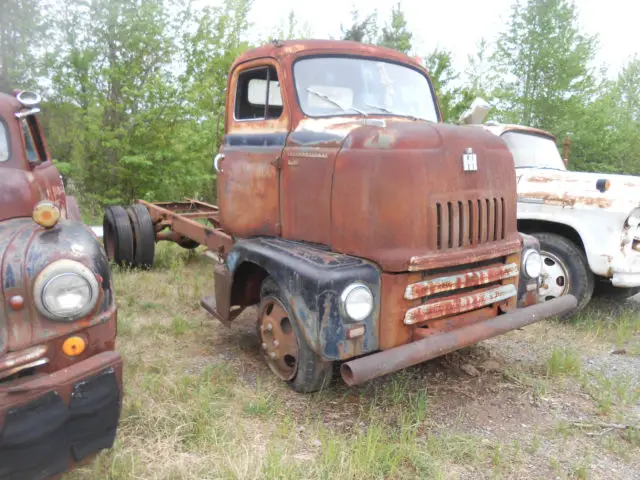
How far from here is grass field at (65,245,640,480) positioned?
8.66 feet

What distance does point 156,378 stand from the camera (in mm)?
3422

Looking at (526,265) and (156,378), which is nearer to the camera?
(156,378)

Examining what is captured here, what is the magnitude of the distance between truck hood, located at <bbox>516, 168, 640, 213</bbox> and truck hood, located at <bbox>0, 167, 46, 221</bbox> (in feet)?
14.7

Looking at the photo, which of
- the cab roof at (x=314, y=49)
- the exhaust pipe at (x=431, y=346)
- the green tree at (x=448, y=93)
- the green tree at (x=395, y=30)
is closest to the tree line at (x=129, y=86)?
the green tree at (x=448, y=93)

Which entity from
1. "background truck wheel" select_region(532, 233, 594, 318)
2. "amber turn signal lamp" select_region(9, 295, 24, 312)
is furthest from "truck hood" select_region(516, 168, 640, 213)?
"amber turn signal lamp" select_region(9, 295, 24, 312)

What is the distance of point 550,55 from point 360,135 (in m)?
14.3

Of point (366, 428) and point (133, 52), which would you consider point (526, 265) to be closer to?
point (366, 428)

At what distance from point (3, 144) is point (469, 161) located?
2864 millimetres

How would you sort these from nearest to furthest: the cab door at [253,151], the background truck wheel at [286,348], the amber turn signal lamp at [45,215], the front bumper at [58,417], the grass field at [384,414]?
1. the front bumper at [58,417]
2. the amber turn signal lamp at [45,215]
3. the grass field at [384,414]
4. the background truck wheel at [286,348]
5. the cab door at [253,151]

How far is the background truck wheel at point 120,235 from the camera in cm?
624

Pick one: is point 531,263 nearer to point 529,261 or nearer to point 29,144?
point 529,261

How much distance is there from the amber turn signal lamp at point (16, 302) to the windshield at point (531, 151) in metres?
5.44

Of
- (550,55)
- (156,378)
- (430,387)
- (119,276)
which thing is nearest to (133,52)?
(119,276)

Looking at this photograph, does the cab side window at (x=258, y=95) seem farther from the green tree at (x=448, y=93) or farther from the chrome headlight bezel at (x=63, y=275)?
the green tree at (x=448, y=93)
